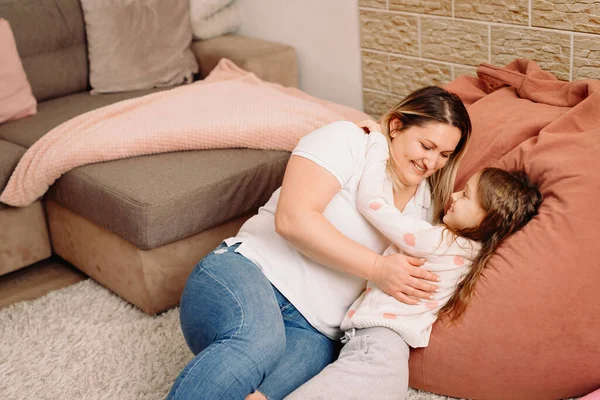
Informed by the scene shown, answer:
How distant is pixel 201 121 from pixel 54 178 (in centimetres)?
50

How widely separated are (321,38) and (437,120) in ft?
5.24

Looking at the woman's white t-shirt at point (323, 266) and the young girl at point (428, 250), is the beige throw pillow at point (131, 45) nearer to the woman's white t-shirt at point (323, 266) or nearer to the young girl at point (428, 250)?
the woman's white t-shirt at point (323, 266)

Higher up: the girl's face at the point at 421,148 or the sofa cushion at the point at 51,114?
the girl's face at the point at 421,148

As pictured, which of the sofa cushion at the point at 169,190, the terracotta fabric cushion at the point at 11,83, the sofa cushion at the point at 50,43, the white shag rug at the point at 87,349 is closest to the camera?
the white shag rug at the point at 87,349

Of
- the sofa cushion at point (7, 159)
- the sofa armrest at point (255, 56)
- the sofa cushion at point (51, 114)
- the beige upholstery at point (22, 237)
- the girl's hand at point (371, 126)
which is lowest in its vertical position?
the beige upholstery at point (22, 237)

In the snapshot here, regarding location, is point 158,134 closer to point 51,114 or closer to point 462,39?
point 51,114

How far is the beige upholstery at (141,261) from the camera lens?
7.04 ft

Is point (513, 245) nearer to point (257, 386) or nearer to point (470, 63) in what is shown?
point (257, 386)

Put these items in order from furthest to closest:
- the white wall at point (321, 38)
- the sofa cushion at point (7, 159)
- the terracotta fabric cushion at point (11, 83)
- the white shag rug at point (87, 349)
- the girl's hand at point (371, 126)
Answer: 1. the white wall at point (321, 38)
2. the terracotta fabric cushion at point (11, 83)
3. the sofa cushion at point (7, 159)
4. the white shag rug at point (87, 349)
5. the girl's hand at point (371, 126)

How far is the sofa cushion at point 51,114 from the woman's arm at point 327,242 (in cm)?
131

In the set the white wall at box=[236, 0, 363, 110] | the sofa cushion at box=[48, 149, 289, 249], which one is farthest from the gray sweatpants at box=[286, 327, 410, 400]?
the white wall at box=[236, 0, 363, 110]

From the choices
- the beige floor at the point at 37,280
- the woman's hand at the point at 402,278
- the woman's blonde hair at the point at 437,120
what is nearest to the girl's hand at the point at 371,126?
the woman's blonde hair at the point at 437,120

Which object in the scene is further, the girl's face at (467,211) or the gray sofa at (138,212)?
the gray sofa at (138,212)

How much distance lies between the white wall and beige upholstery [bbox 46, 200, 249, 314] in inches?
40.8
